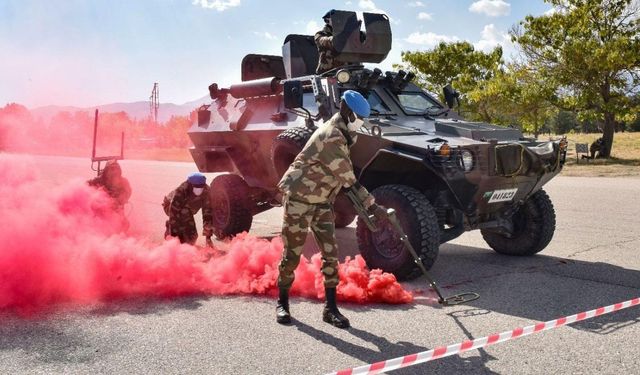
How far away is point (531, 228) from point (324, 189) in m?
3.37

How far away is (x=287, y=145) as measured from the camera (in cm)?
693

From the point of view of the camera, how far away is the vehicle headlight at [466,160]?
19.5ft

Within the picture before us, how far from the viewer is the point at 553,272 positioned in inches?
257

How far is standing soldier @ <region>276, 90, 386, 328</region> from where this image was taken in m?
4.78

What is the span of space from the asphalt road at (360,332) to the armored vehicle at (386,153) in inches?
21.7

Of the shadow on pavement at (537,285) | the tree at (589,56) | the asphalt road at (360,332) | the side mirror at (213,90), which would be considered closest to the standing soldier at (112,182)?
the side mirror at (213,90)

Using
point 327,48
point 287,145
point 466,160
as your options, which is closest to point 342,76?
point 287,145

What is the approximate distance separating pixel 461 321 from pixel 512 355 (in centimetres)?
82

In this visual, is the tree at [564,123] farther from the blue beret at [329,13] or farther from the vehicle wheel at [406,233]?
the vehicle wheel at [406,233]

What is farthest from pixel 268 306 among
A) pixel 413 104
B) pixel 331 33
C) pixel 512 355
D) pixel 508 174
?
pixel 331 33

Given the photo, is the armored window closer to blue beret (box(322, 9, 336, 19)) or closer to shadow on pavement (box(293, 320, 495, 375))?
blue beret (box(322, 9, 336, 19))

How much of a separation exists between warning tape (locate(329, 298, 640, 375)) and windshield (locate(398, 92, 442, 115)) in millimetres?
3307

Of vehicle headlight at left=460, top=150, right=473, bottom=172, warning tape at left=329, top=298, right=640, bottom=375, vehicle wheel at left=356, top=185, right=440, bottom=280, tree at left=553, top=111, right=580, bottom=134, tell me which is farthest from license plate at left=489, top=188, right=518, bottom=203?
tree at left=553, top=111, right=580, bottom=134

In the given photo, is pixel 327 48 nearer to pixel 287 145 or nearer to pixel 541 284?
pixel 287 145
